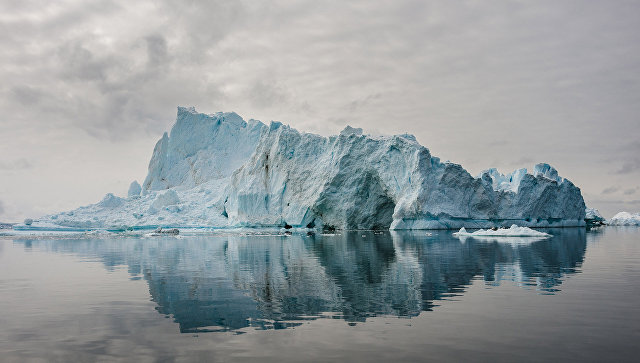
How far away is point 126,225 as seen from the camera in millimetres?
52281

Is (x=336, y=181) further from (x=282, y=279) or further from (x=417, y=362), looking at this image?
(x=417, y=362)

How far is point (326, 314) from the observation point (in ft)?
23.3

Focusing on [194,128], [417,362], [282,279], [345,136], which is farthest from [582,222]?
[417,362]

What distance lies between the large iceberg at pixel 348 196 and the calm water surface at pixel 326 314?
32.2m

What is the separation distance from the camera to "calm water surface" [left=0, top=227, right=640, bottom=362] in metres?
5.27

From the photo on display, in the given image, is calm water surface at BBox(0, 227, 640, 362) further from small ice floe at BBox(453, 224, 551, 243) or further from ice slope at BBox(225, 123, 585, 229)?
ice slope at BBox(225, 123, 585, 229)

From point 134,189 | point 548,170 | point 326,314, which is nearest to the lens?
point 326,314

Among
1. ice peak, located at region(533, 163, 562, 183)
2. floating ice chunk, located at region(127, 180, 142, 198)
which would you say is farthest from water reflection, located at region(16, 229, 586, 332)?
floating ice chunk, located at region(127, 180, 142, 198)

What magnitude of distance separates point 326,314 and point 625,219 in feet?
295

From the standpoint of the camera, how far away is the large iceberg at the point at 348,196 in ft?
147

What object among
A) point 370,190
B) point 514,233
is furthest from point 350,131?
point 514,233

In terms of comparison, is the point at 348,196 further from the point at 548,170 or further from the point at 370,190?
the point at 548,170

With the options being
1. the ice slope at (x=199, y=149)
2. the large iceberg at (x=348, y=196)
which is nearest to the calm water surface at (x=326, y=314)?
the large iceberg at (x=348, y=196)

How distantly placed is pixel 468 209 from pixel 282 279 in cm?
3850
